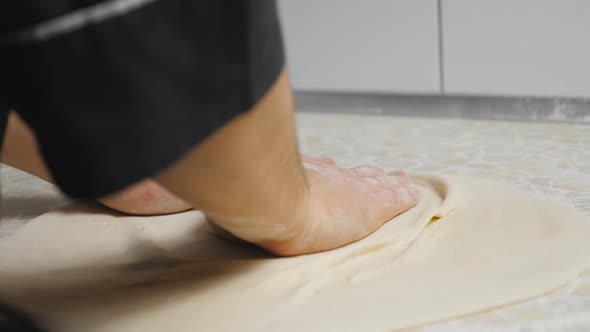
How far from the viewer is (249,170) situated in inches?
24.0

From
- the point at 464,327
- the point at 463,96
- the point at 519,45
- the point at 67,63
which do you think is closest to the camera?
the point at 67,63

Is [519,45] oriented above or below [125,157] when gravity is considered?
below

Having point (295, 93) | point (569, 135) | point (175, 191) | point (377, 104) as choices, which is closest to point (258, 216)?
point (175, 191)

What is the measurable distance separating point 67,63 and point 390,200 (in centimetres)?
61

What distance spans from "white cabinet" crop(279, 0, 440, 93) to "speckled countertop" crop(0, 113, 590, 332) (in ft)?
0.37

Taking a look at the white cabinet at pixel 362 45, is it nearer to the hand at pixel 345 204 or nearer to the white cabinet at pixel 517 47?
the white cabinet at pixel 517 47

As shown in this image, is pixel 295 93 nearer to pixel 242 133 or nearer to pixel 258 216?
pixel 258 216

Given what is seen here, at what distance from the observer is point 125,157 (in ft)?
1.47

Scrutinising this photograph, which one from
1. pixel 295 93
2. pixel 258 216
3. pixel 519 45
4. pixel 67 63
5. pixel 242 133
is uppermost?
pixel 67 63

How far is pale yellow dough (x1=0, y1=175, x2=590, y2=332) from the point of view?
0.72 meters

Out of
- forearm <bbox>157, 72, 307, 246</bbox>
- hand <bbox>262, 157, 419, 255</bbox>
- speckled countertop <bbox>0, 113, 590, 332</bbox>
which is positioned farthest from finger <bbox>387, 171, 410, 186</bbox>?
forearm <bbox>157, 72, 307, 246</bbox>

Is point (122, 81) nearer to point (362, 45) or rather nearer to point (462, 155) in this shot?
point (462, 155)

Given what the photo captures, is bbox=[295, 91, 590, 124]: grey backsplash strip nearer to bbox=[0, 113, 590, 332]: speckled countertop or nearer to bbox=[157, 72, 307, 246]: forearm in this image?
bbox=[0, 113, 590, 332]: speckled countertop

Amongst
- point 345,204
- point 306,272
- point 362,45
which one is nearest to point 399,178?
point 345,204
